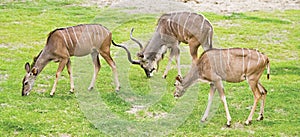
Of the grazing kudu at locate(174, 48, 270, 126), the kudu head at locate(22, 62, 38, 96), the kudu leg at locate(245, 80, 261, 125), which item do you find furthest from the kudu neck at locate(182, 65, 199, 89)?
the kudu head at locate(22, 62, 38, 96)

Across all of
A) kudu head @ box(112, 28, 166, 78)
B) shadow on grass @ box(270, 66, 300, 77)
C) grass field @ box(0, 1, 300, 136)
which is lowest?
shadow on grass @ box(270, 66, 300, 77)

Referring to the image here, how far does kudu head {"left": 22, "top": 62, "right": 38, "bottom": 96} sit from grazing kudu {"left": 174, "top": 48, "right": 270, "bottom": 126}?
2.44 m

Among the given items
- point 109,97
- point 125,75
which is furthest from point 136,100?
point 125,75

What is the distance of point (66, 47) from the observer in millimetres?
8430

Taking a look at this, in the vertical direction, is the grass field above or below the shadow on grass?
above

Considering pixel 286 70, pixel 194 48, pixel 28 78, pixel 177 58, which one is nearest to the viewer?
pixel 28 78

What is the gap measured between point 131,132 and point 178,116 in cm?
99

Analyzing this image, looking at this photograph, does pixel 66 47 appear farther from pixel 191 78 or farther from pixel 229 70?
pixel 229 70

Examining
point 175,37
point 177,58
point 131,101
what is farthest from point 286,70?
point 131,101

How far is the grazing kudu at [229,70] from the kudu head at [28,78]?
244cm

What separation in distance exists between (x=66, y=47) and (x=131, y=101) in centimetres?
141

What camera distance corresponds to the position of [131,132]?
274 inches

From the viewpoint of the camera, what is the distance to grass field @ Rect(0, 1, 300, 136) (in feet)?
23.2

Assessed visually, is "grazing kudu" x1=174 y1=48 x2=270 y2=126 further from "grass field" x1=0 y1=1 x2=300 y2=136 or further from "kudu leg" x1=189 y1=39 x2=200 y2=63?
"kudu leg" x1=189 y1=39 x2=200 y2=63
